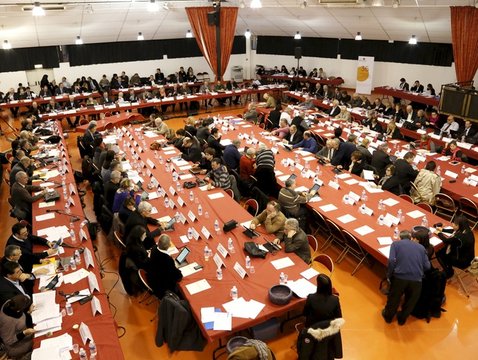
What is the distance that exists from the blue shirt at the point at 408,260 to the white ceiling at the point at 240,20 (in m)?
9.22

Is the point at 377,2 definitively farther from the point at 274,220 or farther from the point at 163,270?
the point at 163,270

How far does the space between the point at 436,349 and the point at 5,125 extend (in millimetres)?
17719

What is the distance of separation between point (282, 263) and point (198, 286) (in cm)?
125

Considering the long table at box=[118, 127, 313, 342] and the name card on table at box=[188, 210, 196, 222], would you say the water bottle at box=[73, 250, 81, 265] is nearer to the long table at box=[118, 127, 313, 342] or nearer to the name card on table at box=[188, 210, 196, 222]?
the long table at box=[118, 127, 313, 342]

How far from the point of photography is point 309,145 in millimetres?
10289

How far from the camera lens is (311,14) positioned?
17.4 m

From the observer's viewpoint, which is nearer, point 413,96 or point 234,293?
point 234,293

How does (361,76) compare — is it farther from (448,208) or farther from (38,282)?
(38,282)

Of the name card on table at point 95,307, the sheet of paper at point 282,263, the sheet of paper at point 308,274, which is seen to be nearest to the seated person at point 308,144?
the sheet of paper at point 282,263

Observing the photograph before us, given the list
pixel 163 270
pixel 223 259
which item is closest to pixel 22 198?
pixel 163 270

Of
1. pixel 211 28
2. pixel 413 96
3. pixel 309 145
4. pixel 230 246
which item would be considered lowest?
pixel 230 246

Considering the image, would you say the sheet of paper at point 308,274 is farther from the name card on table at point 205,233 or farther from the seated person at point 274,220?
the name card on table at point 205,233

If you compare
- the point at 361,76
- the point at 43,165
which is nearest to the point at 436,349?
the point at 43,165

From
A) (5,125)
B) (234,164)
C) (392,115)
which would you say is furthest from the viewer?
(5,125)
